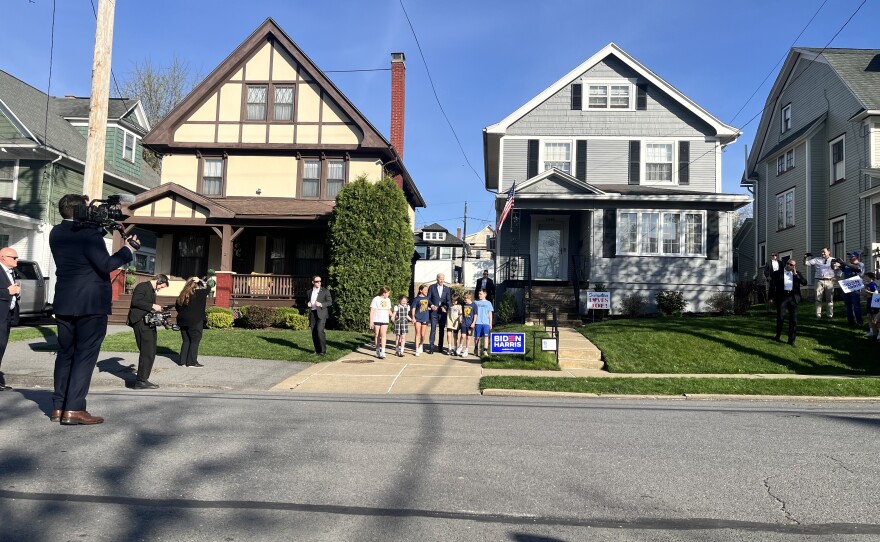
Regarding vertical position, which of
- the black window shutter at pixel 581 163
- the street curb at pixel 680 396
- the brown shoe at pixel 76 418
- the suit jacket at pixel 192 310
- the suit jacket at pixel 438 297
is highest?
the black window shutter at pixel 581 163

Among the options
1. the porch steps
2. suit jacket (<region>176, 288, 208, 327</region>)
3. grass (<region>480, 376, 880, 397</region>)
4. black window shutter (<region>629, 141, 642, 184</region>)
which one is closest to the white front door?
black window shutter (<region>629, 141, 642, 184</region>)

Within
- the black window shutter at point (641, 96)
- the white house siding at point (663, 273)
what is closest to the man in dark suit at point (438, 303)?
the white house siding at point (663, 273)

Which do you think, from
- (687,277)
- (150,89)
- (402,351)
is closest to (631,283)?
(687,277)

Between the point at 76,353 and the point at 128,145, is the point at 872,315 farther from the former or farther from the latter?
the point at 128,145

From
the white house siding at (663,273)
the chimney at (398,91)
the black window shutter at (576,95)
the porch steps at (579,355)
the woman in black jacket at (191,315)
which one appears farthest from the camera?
the chimney at (398,91)

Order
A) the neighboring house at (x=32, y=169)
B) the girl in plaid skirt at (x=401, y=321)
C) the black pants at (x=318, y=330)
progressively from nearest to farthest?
the black pants at (x=318, y=330), the girl in plaid skirt at (x=401, y=321), the neighboring house at (x=32, y=169)

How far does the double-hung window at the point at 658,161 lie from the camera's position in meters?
24.3

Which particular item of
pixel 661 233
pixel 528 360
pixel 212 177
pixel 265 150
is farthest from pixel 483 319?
pixel 212 177

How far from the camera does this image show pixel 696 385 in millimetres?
10750

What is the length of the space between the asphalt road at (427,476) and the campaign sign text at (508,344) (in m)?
5.36

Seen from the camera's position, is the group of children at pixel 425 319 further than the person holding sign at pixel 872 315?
Yes

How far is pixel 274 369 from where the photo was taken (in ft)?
40.4

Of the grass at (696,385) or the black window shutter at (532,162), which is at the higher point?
the black window shutter at (532,162)

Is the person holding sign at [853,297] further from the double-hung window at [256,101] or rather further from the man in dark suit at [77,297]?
the double-hung window at [256,101]
